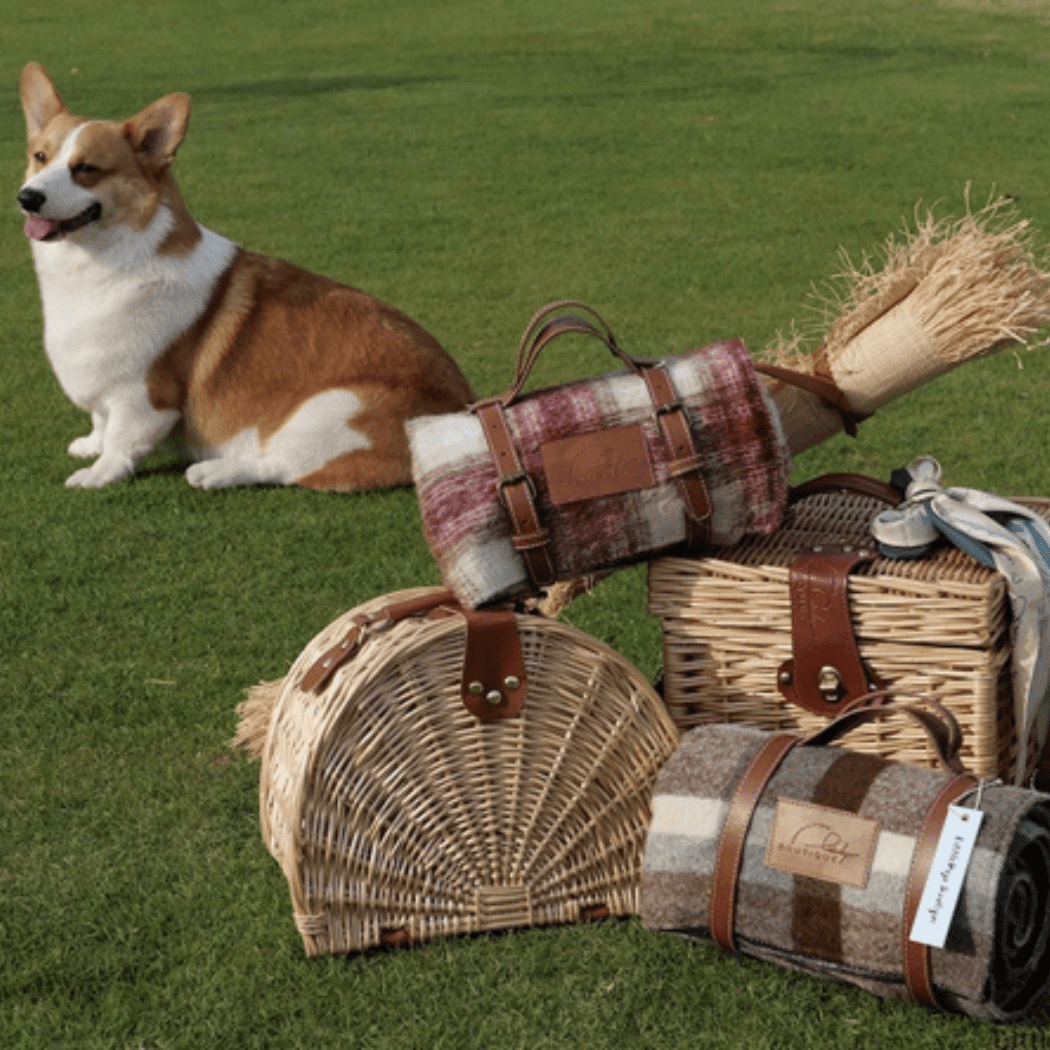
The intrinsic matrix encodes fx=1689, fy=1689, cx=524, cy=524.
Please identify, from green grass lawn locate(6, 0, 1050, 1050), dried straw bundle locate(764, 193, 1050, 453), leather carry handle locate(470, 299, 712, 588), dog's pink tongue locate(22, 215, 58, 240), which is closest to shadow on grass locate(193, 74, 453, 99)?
green grass lawn locate(6, 0, 1050, 1050)

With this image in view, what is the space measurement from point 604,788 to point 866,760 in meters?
0.53

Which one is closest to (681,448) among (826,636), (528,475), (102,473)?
(528,475)

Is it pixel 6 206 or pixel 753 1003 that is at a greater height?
pixel 753 1003

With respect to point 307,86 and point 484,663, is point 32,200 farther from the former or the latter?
point 307,86

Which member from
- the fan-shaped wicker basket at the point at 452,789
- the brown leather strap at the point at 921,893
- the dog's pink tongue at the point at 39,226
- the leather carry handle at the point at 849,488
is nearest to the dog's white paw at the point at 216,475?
the dog's pink tongue at the point at 39,226

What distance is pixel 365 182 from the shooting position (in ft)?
38.2

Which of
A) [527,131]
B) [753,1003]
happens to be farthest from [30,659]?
[527,131]

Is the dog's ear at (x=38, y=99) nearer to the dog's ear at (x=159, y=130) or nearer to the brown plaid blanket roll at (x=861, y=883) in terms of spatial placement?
the dog's ear at (x=159, y=130)

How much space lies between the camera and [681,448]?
3.22 metres

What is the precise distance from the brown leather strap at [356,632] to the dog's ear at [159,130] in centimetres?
294

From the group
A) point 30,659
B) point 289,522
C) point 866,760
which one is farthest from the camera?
point 289,522

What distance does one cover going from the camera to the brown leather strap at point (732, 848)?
9.58ft

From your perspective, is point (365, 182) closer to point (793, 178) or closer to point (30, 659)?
point (793, 178)

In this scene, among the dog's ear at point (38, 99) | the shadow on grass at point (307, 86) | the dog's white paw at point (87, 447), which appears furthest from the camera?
the shadow on grass at point (307, 86)
